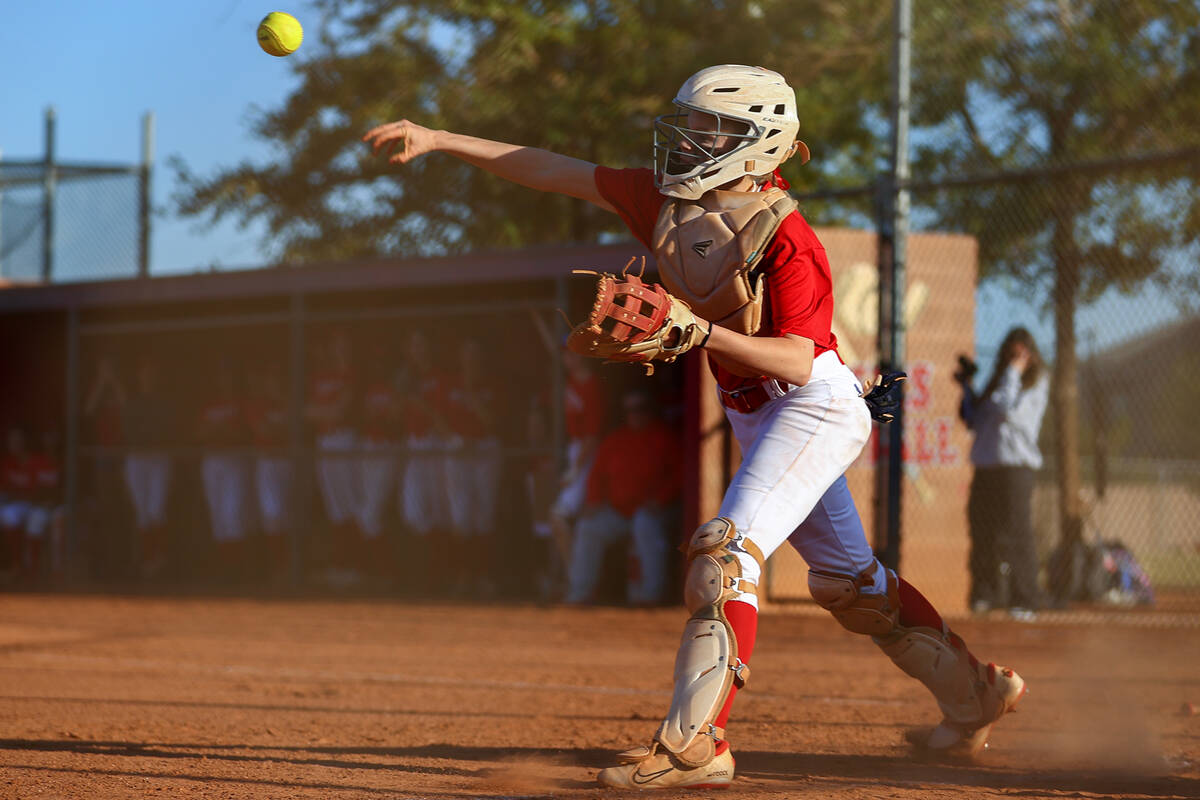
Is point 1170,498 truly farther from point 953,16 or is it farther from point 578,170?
point 578,170

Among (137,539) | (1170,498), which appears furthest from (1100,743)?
(1170,498)

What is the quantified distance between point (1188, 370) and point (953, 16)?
1864cm

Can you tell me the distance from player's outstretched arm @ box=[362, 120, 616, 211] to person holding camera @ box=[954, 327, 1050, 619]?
6.44 m

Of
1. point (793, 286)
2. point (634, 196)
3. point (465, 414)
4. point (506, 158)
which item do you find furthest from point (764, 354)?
point (465, 414)

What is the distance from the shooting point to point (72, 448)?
45.0 feet

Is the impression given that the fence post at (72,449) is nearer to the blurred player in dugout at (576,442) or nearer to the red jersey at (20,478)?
the red jersey at (20,478)

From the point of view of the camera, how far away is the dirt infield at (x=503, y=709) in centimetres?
405

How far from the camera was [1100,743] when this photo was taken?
4.82 meters

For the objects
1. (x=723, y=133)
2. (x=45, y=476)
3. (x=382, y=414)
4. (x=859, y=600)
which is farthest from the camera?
(x=45, y=476)

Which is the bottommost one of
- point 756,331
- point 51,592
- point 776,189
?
point 51,592

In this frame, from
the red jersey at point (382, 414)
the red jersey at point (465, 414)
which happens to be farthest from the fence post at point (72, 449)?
the red jersey at point (465, 414)

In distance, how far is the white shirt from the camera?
9961 mm

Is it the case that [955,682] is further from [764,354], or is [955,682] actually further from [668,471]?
[668,471]

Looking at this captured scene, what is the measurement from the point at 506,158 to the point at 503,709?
98.7 inches
